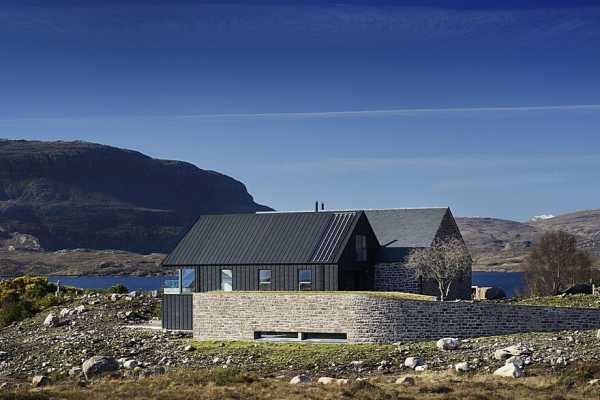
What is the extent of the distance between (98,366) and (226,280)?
11.8 meters

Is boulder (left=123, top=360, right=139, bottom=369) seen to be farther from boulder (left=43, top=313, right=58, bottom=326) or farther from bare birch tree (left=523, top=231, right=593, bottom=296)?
bare birch tree (left=523, top=231, right=593, bottom=296)

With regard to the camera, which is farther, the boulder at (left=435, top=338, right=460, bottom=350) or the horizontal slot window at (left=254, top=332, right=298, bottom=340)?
the horizontal slot window at (left=254, top=332, right=298, bottom=340)

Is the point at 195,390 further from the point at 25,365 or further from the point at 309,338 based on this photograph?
the point at 25,365

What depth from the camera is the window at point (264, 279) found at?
4897 cm

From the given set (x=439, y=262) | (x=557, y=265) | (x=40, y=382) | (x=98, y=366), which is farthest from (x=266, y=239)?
(x=557, y=265)

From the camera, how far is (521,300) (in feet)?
174

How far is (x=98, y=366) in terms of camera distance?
39.6 m

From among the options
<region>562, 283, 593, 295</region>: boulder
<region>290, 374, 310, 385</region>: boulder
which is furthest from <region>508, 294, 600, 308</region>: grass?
<region>290, 374, 310, 385</region>: boulder

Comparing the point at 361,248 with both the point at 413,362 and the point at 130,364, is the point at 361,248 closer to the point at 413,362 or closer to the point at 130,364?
the point at 130,364

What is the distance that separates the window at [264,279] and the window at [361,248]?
15.5 ft

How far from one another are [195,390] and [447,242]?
25.3m

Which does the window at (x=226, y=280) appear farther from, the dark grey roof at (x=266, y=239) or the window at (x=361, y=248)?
the window at (x=361, y=248)

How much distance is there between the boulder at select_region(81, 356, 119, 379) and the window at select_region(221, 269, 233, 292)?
34.9 ft

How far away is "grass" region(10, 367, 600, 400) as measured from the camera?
28766 millimetres
